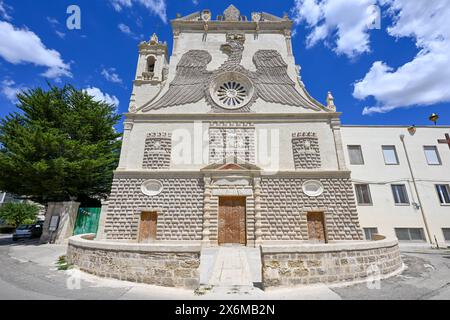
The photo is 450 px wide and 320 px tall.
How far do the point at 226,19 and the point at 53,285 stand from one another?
2200cm

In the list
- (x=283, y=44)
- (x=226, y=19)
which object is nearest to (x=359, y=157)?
(x=283, y=44)

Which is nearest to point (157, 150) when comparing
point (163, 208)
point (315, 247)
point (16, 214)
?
point (163, 208)

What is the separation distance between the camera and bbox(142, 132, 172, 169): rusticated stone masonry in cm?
1316

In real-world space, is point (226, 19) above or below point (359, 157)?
above

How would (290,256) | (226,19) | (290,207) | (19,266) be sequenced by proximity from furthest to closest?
(226,19) → (290,207) → (19,266) → (290,256)

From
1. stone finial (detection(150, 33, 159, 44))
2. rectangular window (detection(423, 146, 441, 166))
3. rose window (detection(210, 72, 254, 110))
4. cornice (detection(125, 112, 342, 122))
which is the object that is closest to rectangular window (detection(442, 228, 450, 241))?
rectangular window (detection(423, 146, 441, 166))

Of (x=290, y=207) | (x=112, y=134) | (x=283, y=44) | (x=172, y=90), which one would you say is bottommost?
(x=290, y=207)

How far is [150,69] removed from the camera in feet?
60.3

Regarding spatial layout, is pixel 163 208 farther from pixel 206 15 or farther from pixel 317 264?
pixel 206 15

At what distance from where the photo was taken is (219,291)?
5.15 metres

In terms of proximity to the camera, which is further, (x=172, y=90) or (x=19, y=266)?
(x=172, y=90)
